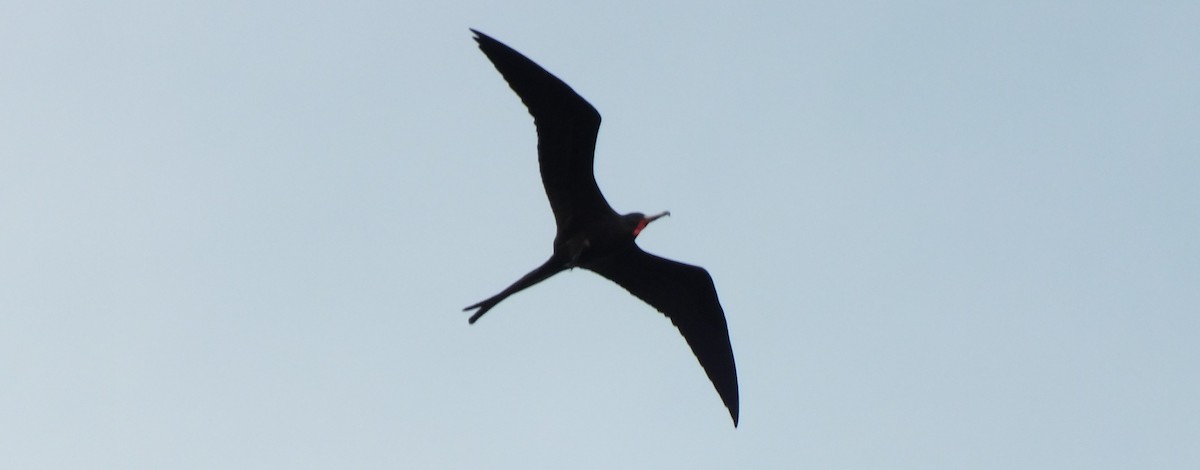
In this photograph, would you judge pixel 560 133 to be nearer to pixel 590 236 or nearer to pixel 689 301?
pixel 590 236

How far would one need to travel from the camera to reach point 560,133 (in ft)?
36.8

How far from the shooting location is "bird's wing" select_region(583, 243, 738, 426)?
12484 mm

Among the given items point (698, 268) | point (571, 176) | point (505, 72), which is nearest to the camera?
point (505, 72)

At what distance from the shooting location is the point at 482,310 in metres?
11.2

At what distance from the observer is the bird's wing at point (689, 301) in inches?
492

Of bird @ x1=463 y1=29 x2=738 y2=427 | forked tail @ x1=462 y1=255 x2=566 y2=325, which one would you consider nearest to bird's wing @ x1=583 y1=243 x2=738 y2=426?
bird @ x1=463 y1=29 x2=738 y2=427

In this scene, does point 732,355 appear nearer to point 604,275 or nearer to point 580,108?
point 604,275

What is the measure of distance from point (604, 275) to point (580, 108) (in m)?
2.05

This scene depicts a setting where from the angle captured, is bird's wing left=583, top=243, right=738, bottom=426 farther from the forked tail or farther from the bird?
the forked tail

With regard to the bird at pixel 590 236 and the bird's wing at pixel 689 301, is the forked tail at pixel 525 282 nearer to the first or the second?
the bird at pixel 590 236

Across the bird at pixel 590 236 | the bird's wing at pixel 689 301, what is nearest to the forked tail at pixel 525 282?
the bird at pixel 590 236

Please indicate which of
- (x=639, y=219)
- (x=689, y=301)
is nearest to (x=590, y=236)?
(x=639, y=219)

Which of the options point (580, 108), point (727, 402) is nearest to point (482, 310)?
point (580, 108)

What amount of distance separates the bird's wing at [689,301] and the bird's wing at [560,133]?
82 cm
